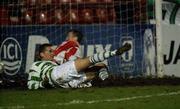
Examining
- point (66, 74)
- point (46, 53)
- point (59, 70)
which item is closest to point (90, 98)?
point (66, 74)

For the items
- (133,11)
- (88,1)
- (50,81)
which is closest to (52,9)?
(88,1)

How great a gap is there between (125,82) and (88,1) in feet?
9.80

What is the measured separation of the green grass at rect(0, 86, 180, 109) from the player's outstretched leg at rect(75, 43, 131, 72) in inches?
16.3

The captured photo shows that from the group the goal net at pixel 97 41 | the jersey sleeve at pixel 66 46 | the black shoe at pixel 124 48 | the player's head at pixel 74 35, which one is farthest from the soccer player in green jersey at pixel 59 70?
the goal net at pixel 97 41

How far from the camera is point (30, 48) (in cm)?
1440

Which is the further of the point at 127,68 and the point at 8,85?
the point at 127,68

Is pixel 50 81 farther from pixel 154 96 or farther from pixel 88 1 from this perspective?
pixel 88 1

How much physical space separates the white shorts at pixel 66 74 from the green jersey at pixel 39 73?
0.54 feet

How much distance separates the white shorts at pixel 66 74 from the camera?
37.6 feet

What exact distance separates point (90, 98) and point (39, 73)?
1990 mm

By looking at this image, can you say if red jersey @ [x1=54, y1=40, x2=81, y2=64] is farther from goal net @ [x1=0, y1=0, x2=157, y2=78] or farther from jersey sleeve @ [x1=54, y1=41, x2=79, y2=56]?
goal net @ [x1=0, y1=0, x2=157, y2=78]

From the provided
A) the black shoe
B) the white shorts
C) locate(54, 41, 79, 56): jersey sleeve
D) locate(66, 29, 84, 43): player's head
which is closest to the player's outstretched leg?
the black shoe

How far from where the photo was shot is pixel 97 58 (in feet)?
36.9

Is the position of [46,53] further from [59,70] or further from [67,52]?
[59,70]
